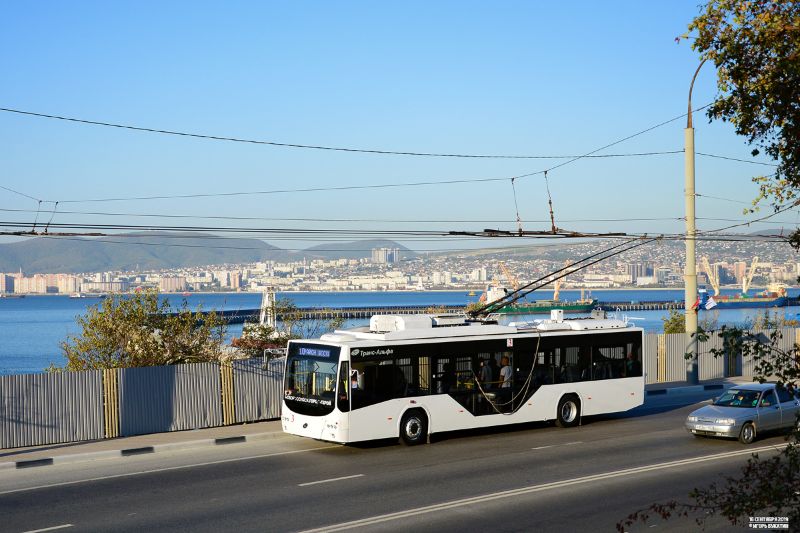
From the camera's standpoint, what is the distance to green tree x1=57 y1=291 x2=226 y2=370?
2519cm

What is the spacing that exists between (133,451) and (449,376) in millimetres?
6966

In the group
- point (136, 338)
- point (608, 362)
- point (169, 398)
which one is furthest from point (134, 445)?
point (608, 362)

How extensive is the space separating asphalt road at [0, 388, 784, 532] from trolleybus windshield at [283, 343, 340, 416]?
3.29ft

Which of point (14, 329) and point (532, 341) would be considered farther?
point (14, 329)

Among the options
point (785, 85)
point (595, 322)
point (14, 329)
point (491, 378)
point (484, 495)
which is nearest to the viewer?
point (785, 85)

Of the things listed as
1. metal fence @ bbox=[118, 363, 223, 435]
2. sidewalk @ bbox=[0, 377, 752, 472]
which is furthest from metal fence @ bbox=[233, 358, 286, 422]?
metal fence @ bbox=[118, 363, 223, 435]

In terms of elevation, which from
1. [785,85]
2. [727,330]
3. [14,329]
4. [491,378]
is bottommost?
[14,329]

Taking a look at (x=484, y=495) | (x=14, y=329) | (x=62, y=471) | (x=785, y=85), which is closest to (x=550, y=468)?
(x=484, y=495)

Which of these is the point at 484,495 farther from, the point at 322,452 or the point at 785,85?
the point at 785,85

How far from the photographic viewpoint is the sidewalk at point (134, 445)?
1817cm

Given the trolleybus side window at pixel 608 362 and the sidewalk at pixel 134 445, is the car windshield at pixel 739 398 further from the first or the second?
the sidewalk at pixel 134 445

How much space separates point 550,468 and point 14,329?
474 feet

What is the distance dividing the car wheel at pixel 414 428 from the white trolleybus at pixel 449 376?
0.02 metres

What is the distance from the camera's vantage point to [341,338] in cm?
1975
